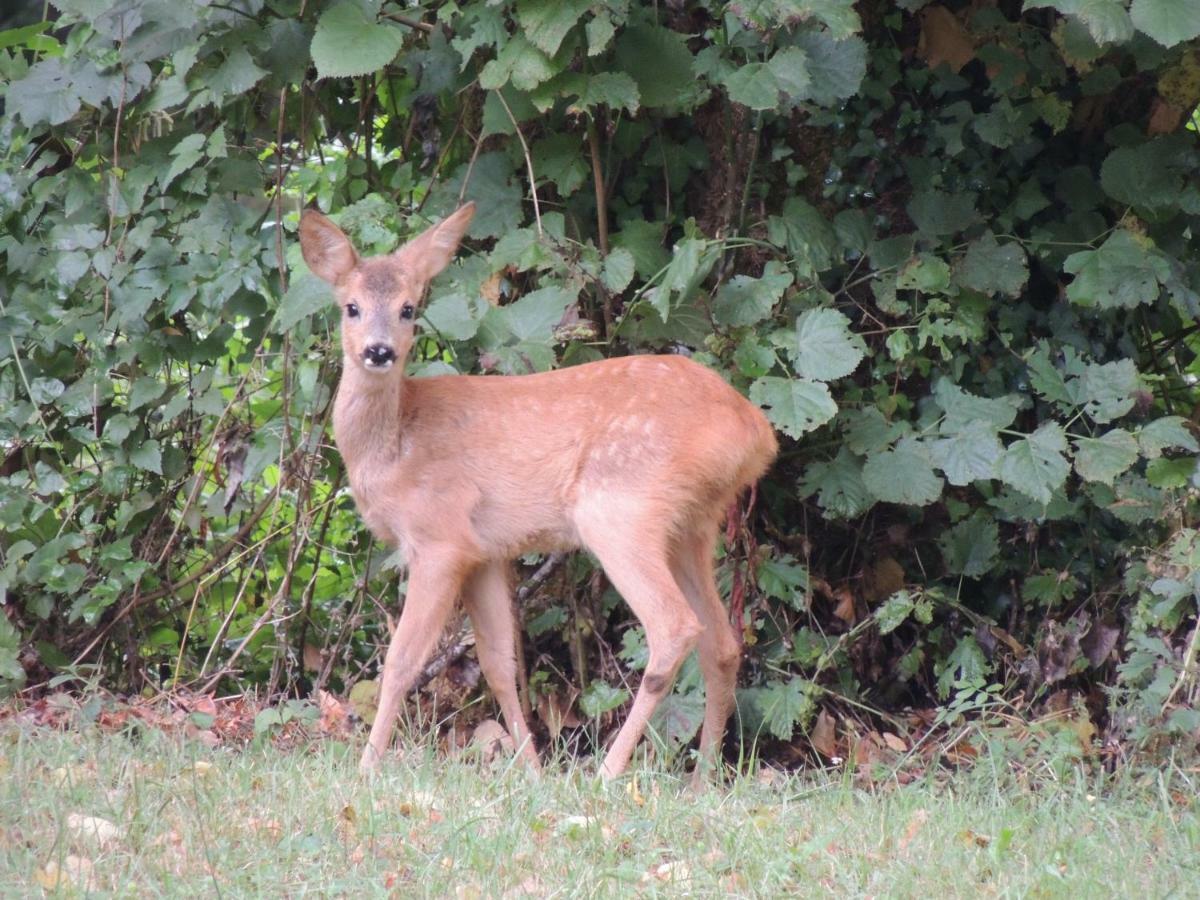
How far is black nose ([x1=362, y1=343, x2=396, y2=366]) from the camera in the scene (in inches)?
222

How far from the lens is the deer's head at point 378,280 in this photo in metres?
5.74

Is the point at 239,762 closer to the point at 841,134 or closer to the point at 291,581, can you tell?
the point at 291,581

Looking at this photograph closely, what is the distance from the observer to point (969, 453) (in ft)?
19.5

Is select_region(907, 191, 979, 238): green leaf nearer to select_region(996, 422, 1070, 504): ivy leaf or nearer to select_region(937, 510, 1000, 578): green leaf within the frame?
select_region(996, 422, 1070, 504): ivy leaf

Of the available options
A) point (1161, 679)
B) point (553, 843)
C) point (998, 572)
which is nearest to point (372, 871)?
point (553, 843)

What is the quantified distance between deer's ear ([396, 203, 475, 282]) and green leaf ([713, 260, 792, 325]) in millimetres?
977

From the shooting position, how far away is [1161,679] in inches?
211

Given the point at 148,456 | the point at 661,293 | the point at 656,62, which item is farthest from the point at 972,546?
the point at 148,456

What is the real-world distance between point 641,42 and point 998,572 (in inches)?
102

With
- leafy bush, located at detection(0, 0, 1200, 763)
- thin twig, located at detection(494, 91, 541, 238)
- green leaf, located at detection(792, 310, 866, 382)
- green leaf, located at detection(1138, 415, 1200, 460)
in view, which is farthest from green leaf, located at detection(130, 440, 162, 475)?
green leaf, located at detection(1138, 415, 1200, 460)

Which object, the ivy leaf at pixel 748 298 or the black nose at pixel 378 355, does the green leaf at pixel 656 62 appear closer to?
the ivy leaf at pixel 748 298

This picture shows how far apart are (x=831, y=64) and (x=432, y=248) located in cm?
159

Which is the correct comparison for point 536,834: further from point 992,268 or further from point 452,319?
point 992,268

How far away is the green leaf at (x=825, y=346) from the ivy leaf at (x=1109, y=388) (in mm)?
842
